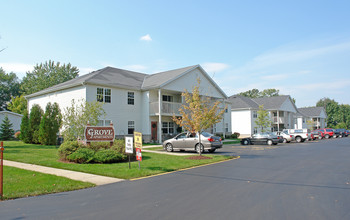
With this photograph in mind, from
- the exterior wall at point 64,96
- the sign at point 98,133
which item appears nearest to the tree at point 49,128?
the exterior wall at point 64,96

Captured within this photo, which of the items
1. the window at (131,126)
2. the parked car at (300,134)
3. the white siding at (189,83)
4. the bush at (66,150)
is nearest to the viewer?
the bush at (66,150)

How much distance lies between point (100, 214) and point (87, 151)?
25.9ft

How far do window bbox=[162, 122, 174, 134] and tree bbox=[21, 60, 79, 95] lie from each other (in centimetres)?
3263

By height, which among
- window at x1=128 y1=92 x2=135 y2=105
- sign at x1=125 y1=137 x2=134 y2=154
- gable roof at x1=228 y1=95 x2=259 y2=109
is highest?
gable roof at x1=228 y1=95 x2=259 y2=109

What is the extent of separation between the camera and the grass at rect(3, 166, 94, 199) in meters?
7.31

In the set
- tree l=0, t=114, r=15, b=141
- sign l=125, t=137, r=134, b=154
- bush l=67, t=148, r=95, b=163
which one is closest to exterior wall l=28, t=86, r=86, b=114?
tree l=0, t=114, r=15, b=141

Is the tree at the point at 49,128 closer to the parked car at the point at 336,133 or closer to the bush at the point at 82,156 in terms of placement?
the bush at the point at 82,156

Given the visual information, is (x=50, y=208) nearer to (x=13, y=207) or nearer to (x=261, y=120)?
(x=13, y=207)

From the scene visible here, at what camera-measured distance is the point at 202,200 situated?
6.55 meters

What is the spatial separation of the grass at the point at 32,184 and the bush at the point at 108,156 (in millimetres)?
3223

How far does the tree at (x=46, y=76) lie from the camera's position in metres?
51.9

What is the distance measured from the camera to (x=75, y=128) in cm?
1588

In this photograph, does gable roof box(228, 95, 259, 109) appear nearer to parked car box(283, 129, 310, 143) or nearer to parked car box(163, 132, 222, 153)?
parked car box(283, 129, 310, 143)

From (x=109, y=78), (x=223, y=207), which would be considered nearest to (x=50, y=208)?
(x=223, y=207)
